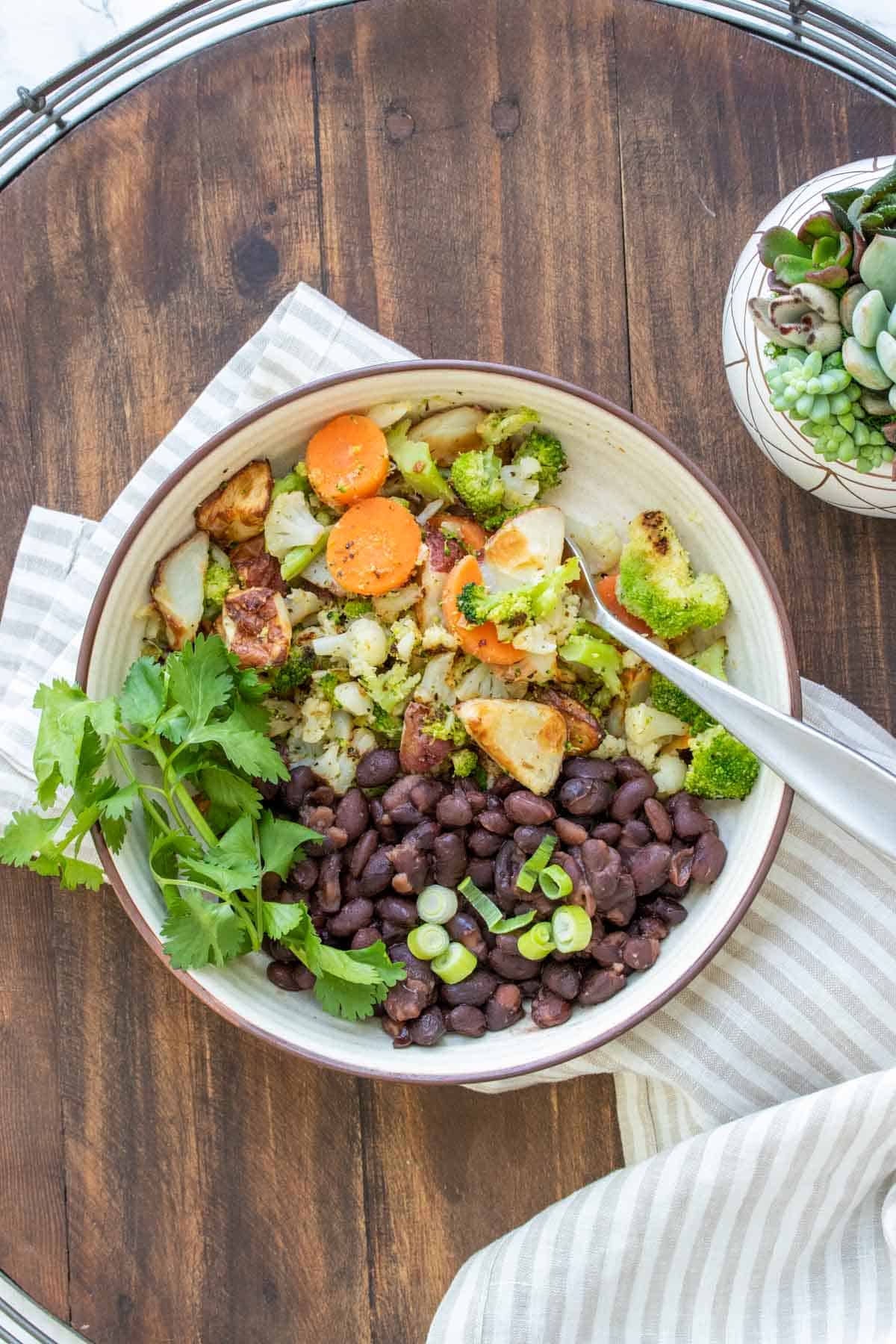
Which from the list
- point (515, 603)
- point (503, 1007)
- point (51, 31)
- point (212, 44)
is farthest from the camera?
point (51, 31)

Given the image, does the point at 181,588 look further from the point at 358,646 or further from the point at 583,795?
the point at 583,795

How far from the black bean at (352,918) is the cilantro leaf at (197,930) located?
203mm

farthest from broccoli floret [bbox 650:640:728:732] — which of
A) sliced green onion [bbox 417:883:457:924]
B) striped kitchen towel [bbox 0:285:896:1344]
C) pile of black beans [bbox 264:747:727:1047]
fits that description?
sliced green onion [bbox 417:883:457:924]

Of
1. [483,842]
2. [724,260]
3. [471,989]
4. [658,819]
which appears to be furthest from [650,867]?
[724,260]

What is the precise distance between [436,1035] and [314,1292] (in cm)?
72

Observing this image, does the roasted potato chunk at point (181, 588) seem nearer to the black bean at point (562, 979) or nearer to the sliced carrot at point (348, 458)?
the sliced carrot at point (348, 458)

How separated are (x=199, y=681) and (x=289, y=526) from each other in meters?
0.38

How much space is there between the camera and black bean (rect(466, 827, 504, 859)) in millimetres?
2299

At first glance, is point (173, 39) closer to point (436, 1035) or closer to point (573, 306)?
point (573, 306)

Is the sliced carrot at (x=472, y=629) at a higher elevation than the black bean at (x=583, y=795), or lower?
higher


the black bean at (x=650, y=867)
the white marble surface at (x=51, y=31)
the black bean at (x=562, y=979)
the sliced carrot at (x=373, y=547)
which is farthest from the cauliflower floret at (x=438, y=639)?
the white marble surface at (x=51, y=31)

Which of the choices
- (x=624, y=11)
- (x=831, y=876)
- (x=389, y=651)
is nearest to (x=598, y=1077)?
(x=831, y=876)

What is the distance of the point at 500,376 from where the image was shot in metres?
2.25

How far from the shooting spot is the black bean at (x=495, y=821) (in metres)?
2.28
